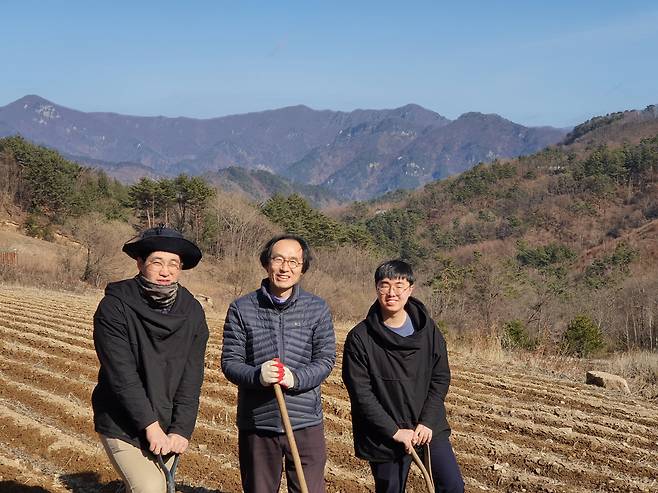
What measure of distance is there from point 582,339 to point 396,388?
47.9 ft

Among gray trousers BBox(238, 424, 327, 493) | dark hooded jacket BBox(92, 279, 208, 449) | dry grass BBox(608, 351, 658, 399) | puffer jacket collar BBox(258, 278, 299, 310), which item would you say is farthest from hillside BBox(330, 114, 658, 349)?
dark hooded jacket BBox(92, 279, 208, 449)

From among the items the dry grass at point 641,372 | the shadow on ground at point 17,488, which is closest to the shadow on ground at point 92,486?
the shadow on ground at point 17,488

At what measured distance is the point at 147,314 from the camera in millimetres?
2453

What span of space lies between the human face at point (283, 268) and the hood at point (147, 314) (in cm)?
41

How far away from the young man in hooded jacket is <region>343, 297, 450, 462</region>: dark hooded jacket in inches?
27.6

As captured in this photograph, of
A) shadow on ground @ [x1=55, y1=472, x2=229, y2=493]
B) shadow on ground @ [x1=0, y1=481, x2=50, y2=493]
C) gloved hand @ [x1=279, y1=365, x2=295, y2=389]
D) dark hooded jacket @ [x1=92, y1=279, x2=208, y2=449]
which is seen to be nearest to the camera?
dark hooded jacket @ [x1=92, y1=279, x2=208, y2=449]

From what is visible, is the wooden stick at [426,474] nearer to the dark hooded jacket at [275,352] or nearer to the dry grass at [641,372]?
the dark hooded jacket at [275,352]

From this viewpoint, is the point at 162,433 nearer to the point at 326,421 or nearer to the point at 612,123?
the point at 326,421

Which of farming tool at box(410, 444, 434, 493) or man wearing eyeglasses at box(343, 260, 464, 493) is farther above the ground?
man wearing eyeglasses at box(343, 260, 464, 493)

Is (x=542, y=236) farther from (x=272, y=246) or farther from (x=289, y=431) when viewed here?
(x=289, y=431)

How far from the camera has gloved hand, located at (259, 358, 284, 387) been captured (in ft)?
8.18

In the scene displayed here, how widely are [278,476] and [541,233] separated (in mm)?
70614

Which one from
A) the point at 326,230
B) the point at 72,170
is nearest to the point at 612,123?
the point at 326,230

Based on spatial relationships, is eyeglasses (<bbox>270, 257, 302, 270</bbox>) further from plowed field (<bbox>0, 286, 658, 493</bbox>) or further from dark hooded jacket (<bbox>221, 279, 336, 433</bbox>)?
plowed field (<bbox>0, 286, 658, 493</bbox>)
